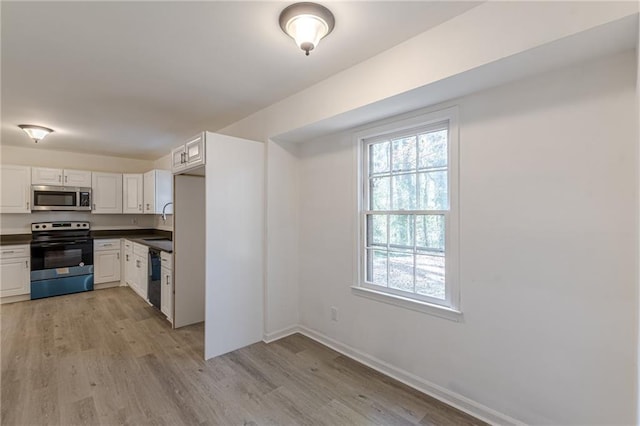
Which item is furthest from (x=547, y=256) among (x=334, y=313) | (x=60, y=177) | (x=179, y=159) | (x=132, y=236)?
(x=60, y=177)

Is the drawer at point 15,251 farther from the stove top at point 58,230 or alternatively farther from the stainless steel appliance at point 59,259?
the stove top at point 58,230

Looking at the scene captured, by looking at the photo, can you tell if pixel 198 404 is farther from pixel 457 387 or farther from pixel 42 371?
pixel 457 387

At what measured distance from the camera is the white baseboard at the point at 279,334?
10.3 ft

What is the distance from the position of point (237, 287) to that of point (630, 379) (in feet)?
9.35

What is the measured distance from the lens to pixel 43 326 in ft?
11.6

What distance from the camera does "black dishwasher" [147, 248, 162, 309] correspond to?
152 inches

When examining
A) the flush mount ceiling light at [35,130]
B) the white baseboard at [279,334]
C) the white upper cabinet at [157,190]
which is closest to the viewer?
the white baseboard at [279,334]

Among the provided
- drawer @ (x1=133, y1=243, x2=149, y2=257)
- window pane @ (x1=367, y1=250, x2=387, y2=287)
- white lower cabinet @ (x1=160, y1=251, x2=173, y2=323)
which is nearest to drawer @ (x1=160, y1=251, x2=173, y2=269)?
white lower cabinet @ (x1=160, y1=251, x2=173, y2=323)

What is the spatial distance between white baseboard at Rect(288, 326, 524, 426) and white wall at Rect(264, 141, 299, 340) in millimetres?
208

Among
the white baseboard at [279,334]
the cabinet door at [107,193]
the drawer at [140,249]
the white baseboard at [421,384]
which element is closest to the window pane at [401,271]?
the white baseboard at [421,384]

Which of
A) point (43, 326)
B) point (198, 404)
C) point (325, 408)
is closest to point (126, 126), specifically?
point (43, 326)

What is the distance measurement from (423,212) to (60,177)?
5919mm

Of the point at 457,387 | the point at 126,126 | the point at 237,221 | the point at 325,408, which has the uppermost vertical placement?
the point at 126,126

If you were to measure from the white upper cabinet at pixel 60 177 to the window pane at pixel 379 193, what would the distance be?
5.30 meters
